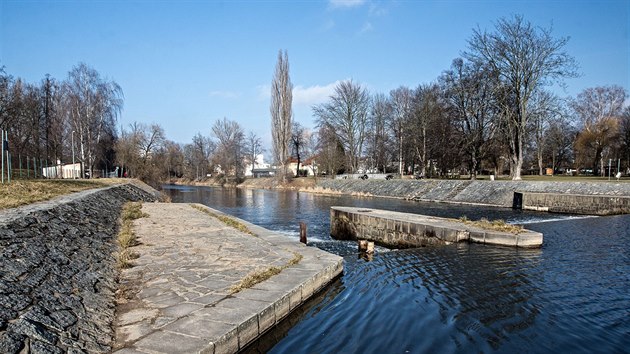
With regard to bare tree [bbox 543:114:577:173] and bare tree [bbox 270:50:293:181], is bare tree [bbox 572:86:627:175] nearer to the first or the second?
bare tree [bbox 543:114:577:173]

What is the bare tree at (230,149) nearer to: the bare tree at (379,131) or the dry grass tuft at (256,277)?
the bare tree at (379,131)

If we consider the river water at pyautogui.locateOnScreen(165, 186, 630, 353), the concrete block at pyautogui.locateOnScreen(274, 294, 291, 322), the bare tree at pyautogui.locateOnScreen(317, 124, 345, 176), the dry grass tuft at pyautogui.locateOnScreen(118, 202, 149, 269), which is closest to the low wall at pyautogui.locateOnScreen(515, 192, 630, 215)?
the river water at pyautogui.locateOnScreen(165, 186, 630, 353)

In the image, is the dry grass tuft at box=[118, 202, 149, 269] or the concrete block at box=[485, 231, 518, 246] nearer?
the dry grass tuft at box=[118, 202, 149, 269]

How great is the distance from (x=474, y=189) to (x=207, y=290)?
29048 millimetres

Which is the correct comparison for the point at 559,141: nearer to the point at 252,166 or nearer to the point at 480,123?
the point at 480,123

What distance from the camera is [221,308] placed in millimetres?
4848

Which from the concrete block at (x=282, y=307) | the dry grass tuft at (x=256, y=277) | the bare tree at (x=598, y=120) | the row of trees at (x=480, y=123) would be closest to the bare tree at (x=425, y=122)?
the row of trees at (x=480, y=123)

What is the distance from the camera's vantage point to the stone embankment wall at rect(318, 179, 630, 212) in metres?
24.1

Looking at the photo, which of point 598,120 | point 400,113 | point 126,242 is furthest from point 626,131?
point 126,242

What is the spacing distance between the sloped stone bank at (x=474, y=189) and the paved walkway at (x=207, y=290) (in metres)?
22.8

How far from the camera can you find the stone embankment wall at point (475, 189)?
2406cm

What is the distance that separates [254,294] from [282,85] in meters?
52.9

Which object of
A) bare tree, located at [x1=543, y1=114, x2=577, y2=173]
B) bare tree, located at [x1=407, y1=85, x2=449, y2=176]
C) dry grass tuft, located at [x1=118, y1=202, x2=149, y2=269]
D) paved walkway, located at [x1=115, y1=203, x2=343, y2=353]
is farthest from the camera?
bare tree, located at [x1=543, y1=114, x2=577, y2=173]

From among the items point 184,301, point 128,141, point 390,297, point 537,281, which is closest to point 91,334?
point 184,301
